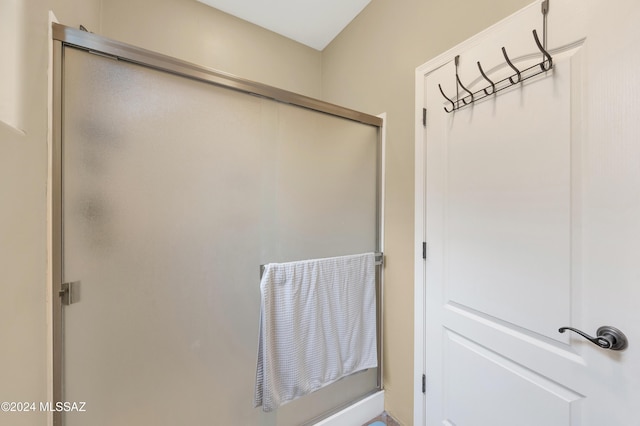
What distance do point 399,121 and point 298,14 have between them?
46.5 inches

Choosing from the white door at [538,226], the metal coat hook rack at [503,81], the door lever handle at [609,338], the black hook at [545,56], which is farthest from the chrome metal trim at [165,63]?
the door lever handle at [609,338]

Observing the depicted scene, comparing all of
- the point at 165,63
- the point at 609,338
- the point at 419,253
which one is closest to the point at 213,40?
the point at 165,63

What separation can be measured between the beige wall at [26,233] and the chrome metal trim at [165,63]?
0.07 meters

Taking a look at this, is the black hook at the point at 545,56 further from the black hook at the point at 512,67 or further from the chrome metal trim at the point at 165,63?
the chrome metal trim at the point at 165,63

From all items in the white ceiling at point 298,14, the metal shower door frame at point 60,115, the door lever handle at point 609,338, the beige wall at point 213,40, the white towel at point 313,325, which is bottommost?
the white towel at point 313,325

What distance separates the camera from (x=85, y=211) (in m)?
0.87

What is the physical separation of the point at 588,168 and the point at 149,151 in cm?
158

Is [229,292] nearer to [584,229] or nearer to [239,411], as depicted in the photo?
[239,411]

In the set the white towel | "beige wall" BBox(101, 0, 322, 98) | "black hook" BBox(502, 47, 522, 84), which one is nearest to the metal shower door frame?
the white towel

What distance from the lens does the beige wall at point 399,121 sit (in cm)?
130

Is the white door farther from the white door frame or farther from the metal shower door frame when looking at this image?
the metal shower door frame

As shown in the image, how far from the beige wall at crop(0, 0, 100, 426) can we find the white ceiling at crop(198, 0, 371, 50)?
122cm

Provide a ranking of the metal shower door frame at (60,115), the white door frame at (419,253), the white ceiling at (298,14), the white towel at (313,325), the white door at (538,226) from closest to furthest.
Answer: the white door at (538,226)
the metal shower door frame at (60,115)
the white towel at (313,325)
the white door frame at (419,253)
the white ceiling at (298,14)

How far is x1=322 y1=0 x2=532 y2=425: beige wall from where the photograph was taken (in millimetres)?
1299
